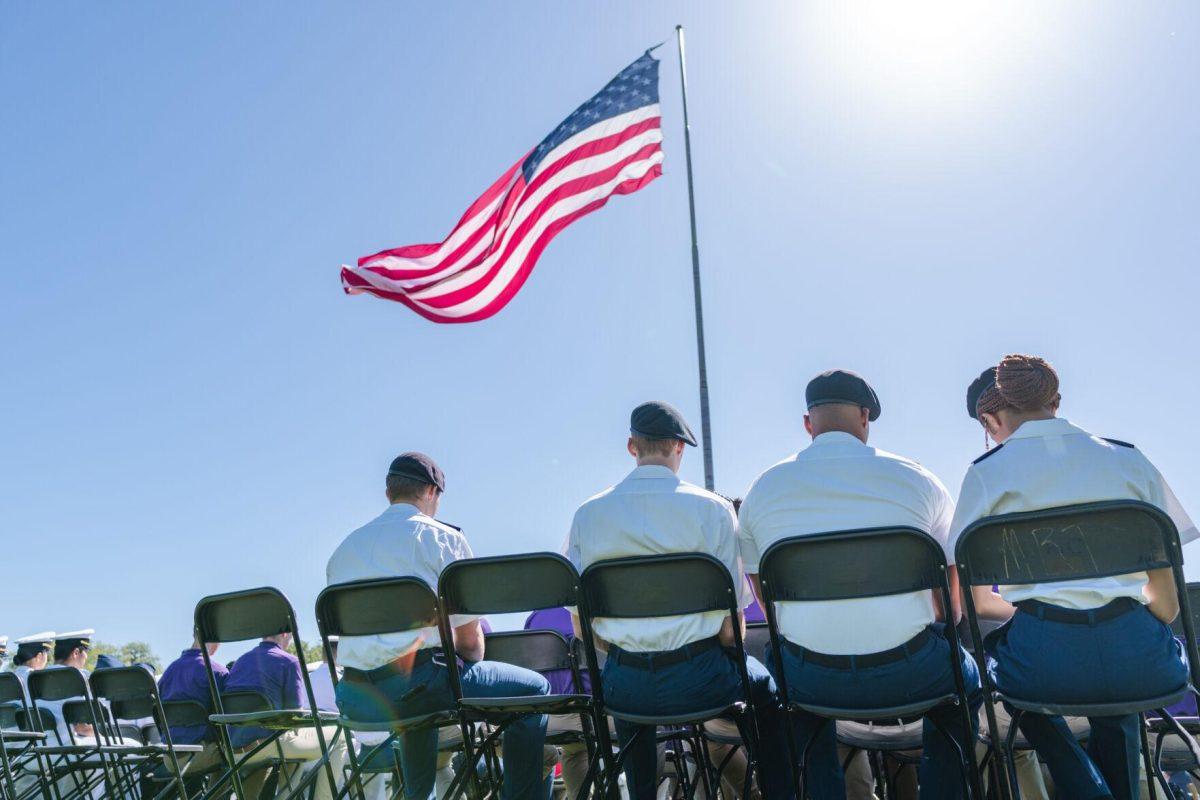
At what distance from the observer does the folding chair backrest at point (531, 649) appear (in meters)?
4.20

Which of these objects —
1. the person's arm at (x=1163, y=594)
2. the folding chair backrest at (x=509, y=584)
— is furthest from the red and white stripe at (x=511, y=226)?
the person's arm at (x=1163, y=594)

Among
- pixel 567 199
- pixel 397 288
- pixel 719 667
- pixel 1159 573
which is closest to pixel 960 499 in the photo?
pixel 1159 573

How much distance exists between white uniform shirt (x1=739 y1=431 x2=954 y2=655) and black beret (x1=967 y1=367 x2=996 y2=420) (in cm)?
120

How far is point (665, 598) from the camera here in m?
2.78

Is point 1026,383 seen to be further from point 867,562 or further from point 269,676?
point 269,676

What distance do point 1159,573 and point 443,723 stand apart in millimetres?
2443

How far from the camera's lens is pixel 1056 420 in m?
2.73

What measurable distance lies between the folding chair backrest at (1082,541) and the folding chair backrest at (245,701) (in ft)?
12.6

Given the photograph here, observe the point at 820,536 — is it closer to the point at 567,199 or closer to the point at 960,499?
the point at 960,499

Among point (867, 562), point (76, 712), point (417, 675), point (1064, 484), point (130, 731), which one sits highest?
point (1064, 484)

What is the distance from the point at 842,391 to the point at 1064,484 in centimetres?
89

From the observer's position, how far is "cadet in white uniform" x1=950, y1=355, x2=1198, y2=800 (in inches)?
93.2

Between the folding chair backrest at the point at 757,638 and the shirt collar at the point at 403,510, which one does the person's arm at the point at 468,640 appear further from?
the folding chair backrest at the point at 757,638

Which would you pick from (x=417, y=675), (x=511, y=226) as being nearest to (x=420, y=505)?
(x=417, y=675)
